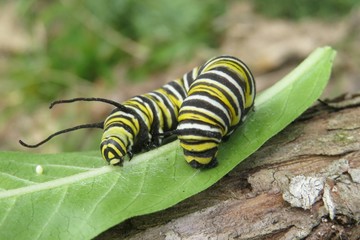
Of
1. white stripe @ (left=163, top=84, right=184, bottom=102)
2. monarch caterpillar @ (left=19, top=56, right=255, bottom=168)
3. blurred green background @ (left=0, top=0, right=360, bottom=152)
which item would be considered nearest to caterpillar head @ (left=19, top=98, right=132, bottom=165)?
monarch caterpillar @ (left=19, top=56, right=255, bottom=168)

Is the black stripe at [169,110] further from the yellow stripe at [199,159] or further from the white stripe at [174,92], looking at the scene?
the yellow stripe at [199,159]

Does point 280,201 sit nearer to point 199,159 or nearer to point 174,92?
point 199,159

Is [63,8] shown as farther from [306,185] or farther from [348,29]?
[306,185]

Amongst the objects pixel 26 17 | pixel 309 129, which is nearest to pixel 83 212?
pixel 309 129

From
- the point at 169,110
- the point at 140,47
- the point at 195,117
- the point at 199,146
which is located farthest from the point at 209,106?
the point at 140,47

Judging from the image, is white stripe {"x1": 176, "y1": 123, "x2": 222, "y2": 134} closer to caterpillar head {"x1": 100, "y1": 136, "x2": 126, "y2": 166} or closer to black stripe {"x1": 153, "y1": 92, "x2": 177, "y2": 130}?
caterpillar head {"x1": 100, "y1": 136, "x2": 126, "y2": 166}

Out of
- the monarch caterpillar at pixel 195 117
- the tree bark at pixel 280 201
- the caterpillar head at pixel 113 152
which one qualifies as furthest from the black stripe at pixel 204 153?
the caterpillar head at pixel 113 152

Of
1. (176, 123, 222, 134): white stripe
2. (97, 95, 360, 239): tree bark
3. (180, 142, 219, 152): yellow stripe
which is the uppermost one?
(176, 123, 222, 134): white stripe
